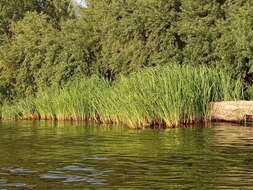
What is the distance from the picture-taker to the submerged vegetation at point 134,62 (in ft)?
74.6

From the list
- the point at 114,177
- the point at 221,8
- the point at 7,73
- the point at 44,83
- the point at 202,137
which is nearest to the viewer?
the point at 114,177

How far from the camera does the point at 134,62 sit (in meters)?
35.2

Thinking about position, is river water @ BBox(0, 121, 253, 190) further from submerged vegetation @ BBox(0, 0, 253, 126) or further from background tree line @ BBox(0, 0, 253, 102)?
background tree line @ BBox(0, 0, 253, 102)

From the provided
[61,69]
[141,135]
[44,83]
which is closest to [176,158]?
[141,135]

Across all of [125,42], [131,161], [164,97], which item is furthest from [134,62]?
[131,161]

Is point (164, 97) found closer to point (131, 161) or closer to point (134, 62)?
point (131, 161)

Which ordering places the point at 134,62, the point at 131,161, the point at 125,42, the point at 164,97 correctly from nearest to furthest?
the point at 131,161
the point at 164,97
the point at 134,62
the point at 125,42

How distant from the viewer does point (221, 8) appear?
3209cm

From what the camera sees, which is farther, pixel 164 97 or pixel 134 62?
pixel 134 62

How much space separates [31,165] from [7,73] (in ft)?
125

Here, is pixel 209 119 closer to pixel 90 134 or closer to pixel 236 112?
pixel 236 112

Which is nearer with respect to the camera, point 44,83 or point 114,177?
point 114,177

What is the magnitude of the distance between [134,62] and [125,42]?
264 cm

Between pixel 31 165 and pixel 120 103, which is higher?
pixel 120 103
